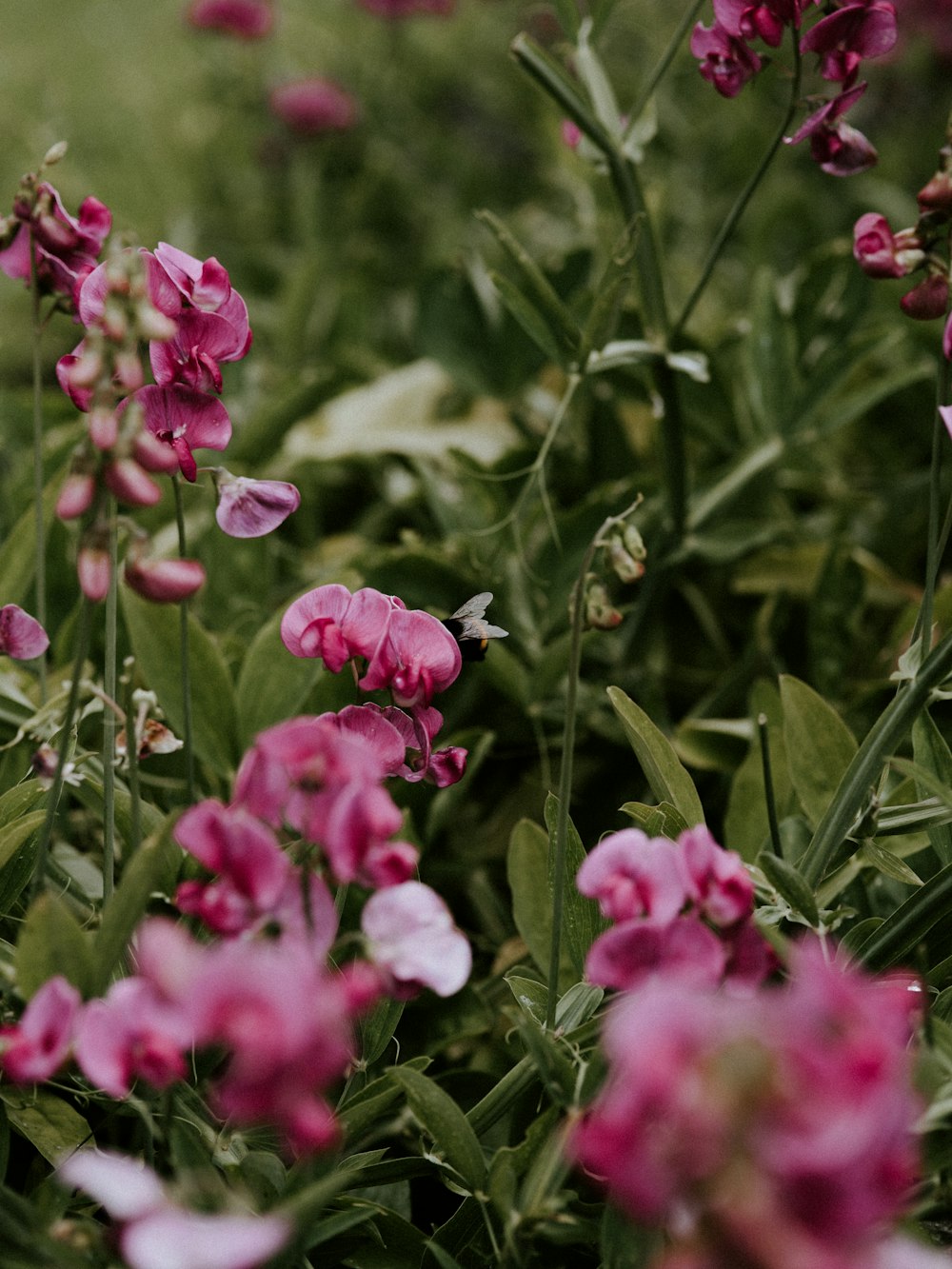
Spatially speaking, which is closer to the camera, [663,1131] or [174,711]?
[663,1131]

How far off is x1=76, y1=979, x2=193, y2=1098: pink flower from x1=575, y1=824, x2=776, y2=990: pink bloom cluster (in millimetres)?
185

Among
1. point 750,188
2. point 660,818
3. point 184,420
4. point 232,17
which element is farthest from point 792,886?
point 232,17

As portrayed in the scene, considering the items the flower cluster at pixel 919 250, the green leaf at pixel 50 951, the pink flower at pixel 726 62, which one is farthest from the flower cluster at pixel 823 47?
the green leaf at pixel 50 951

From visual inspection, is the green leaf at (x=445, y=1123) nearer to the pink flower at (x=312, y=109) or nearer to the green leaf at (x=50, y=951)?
the green leaf at (x=50, y=951)

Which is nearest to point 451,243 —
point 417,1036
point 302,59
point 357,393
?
point 357,393

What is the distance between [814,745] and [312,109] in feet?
5.91

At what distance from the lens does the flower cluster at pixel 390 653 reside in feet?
2.23

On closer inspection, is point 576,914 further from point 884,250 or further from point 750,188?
point 750,188

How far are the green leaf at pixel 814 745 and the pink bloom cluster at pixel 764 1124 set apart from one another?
48cm

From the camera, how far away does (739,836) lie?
0.97 m

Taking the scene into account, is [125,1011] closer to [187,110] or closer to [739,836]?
[739,836]

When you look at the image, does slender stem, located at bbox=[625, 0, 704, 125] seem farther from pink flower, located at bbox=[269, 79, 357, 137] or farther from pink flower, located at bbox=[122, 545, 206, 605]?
pink flower, located at bbox=[269, 79, 357, 137]

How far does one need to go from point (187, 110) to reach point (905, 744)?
7.75ft

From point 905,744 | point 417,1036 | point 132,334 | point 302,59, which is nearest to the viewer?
point 132,334
